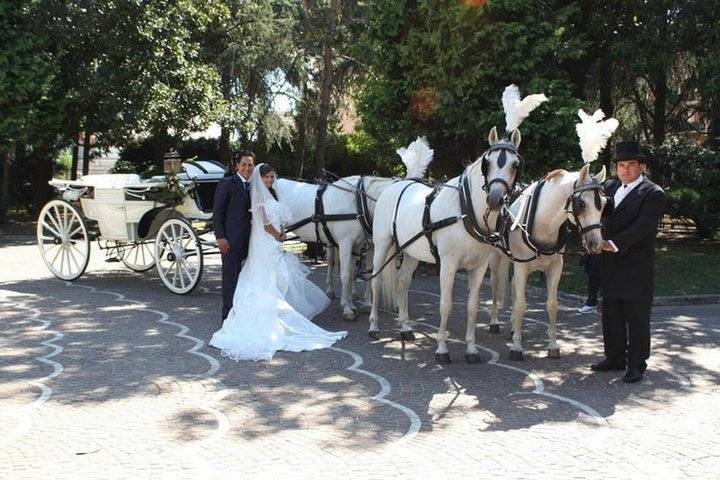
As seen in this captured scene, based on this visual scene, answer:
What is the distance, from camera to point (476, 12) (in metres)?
14.5

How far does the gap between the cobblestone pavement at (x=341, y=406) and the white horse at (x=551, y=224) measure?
0.69 m

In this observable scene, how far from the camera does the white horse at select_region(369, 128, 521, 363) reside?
750 centimetres

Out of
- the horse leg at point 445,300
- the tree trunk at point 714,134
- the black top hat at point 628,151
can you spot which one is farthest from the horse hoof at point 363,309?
the tree trunk at point 714,134

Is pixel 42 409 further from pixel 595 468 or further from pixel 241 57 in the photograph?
pixel 241 57

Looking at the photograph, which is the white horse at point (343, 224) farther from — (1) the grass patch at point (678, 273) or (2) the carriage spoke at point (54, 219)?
(2) the carriage spoke at point (54, 219)

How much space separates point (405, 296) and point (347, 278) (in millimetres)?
1223

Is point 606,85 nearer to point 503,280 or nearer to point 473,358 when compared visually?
point 503,280

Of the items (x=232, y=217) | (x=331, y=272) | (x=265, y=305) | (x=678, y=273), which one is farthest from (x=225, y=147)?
(x=265, y=305)

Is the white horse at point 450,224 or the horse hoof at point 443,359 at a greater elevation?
the white horse at point 450,224

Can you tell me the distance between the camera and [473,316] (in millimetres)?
8258

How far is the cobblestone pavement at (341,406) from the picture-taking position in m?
5.35

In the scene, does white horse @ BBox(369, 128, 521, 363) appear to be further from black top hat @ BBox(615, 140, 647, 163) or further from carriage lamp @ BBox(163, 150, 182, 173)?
carriage lamp @ BBox(163, 150, 182, 173)

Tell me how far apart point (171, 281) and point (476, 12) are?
7.41 m

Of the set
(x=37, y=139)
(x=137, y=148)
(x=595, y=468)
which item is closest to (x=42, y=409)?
(x=595, y=468)
